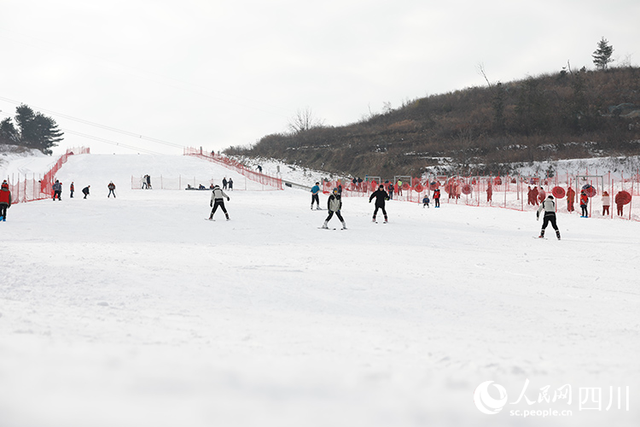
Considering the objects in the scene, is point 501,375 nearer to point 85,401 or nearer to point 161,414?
point 161,414

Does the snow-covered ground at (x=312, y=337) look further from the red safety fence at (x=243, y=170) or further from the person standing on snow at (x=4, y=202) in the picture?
the red safety fence at (x=243, y=170)

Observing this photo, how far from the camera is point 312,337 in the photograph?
5078 millimetres

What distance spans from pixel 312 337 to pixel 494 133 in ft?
240

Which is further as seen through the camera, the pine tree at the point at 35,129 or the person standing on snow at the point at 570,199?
the pine tree at the point at 35,129

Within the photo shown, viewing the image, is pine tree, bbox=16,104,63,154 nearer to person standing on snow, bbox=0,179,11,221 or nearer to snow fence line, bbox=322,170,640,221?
→ snow fence line, bbox=322,170,640,221

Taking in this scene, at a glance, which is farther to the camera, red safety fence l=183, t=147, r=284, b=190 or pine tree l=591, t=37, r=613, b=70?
pine tree l=591, t=37, r=613, b=70

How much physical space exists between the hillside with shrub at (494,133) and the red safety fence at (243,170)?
14846 millimetres

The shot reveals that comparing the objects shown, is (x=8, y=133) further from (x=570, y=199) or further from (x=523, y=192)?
(x=570, y=199)

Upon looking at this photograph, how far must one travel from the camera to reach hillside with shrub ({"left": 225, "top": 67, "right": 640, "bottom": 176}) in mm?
62688

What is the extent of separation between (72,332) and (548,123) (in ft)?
248

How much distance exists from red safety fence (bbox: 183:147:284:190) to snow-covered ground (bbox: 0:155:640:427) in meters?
39.2

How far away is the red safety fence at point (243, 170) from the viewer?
50981mm

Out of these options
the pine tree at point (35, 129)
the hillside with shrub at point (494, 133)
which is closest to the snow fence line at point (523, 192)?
the hillside with shrub at point (494, 133)

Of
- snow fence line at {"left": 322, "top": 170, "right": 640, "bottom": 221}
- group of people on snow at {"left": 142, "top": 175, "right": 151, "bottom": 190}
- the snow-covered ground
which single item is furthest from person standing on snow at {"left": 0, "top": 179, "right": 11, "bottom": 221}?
group of people on snow at {"left": 142, "top": 175, "right": 151, "bottom": 190}
